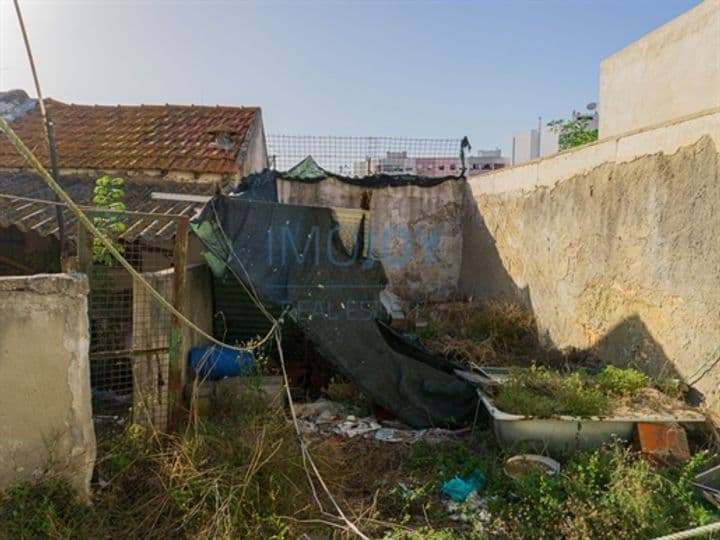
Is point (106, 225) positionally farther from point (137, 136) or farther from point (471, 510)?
point (137, 136)

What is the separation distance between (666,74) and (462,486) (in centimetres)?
646

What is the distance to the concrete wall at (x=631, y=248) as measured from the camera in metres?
3.76

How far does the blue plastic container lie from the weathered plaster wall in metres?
5.18

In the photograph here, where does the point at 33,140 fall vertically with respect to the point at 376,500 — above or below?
above

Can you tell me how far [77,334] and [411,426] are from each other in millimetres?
2811

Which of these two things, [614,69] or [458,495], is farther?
[614,69]

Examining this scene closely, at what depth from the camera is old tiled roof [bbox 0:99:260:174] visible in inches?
321

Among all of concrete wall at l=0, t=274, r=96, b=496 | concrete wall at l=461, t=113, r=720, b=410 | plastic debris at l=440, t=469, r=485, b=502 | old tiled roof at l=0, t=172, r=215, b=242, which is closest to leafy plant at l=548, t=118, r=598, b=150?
concrete wall at l=461, t=113, r=720, b=410

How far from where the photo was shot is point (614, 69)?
793 cm

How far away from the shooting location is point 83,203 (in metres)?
7.07

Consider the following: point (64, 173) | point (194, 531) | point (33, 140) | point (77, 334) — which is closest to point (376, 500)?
point (194, 531)

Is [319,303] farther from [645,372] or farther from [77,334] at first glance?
[645,372]

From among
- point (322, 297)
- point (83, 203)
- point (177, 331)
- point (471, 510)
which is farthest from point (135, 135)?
point (471, 510)

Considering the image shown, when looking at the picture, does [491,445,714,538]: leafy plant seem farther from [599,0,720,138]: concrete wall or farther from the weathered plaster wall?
the weathered plaster wall
